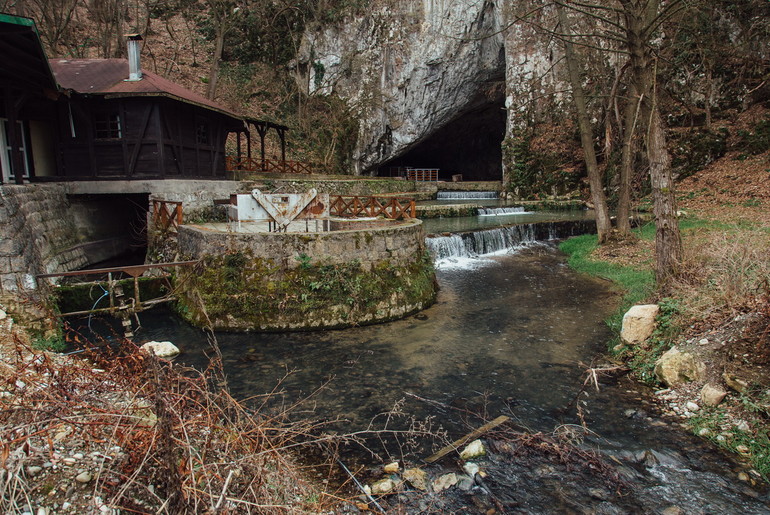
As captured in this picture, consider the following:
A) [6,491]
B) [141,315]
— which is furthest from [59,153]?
[6,491]

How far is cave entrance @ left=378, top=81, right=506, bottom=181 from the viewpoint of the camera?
3738cm

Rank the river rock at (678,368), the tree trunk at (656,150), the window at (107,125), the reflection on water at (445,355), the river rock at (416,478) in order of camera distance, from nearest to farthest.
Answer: the river rock at (416,478) → the river rock at (678,368) → the reflection on water at (445,355) → the tree trunk at (656,150) → the window at (107,125)

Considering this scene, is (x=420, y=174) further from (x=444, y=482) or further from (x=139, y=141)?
(x=444, y=482)

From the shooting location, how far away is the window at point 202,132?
1672cm

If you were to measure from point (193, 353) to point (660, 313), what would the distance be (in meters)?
8.16

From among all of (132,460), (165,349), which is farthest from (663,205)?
(165,349)

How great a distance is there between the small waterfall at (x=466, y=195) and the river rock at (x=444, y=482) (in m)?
26.5

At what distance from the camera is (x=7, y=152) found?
13188 mm

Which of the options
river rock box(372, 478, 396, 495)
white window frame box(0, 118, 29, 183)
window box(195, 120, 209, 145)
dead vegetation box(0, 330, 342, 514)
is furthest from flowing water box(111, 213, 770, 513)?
window box(195, 120, 209, 145)

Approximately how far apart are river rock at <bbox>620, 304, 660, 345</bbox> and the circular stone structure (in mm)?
4526

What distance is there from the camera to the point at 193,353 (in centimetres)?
831

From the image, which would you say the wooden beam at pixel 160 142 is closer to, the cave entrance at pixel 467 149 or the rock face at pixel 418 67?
the rock face at pixel 418 67

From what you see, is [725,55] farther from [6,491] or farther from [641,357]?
[6,491]

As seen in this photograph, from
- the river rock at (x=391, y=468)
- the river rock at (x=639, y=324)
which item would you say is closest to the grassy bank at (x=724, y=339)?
the river rock at (x=639, y=324)
